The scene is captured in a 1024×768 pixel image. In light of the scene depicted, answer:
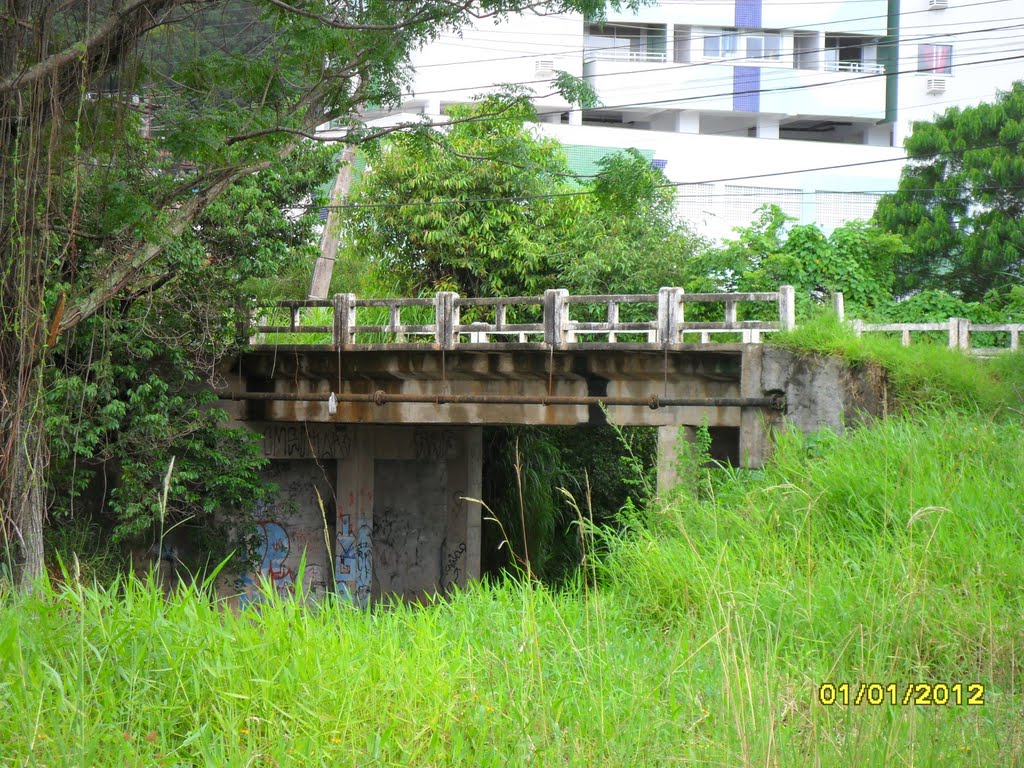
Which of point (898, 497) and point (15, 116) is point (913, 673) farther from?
point (15, 116)

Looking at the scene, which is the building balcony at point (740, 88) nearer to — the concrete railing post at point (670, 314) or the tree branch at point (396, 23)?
the concrete railing post at point (670, 314)

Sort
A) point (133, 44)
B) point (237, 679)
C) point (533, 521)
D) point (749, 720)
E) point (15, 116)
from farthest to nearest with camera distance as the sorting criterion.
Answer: point (533, 521)
point (133, 44)
point (15, 116)
point (237, 679)
point (749, 720)

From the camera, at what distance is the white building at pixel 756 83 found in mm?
32750

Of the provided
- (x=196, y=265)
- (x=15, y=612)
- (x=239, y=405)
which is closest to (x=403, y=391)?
(x=239, y=405)

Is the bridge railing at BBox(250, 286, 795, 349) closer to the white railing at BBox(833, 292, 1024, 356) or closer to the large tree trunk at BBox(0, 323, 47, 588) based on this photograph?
the white railing at BBox(833, 292, 1024, 356)

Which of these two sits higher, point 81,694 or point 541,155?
point 541,155

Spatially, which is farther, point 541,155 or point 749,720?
point 541,155

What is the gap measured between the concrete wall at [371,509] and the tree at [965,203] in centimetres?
1306

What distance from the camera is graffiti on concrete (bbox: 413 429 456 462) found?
20.4m

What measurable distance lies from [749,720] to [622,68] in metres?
31.9

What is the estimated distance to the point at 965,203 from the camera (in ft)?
87.5

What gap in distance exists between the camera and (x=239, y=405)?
56.3ft
